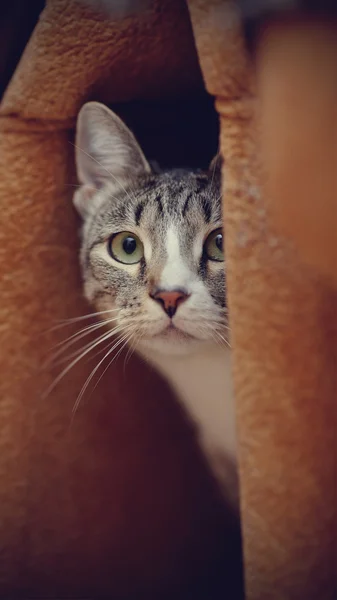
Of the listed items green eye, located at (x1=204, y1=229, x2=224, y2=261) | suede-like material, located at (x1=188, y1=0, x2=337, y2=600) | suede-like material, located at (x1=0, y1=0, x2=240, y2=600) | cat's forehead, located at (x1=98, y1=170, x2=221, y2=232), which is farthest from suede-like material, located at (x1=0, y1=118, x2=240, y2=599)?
suede-like material, located at (x1=188, y1=0, x2=337, y2=600)

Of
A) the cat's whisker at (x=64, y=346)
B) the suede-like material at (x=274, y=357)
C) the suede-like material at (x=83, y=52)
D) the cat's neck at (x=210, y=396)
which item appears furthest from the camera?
the cat's neck at (x=210, y=396)

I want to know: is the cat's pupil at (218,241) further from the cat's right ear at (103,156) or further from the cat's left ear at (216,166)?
the cat's right ear at (103,156)

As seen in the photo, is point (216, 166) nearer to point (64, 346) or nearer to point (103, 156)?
point (103, 156)

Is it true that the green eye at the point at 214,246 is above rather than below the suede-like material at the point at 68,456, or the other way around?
above

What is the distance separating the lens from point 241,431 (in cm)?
68

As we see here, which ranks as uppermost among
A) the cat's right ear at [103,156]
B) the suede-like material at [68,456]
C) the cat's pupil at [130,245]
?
the cat's right ear at [103,156]

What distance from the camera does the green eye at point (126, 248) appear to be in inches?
39.7

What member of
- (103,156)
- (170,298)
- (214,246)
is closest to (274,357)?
(170,298)

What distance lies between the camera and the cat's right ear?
3.21 ft

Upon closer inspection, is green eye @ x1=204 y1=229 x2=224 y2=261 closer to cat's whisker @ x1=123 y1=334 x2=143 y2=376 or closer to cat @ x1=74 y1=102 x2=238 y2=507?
cat @ x1=74 y1=102 x2=238 y2=507

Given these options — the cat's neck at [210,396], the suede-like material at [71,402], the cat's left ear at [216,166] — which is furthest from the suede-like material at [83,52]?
the cat's neck at [210,396]

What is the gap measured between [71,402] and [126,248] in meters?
0.31

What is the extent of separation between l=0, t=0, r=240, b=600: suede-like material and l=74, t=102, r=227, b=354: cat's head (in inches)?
2.2

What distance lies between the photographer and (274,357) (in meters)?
0.64
